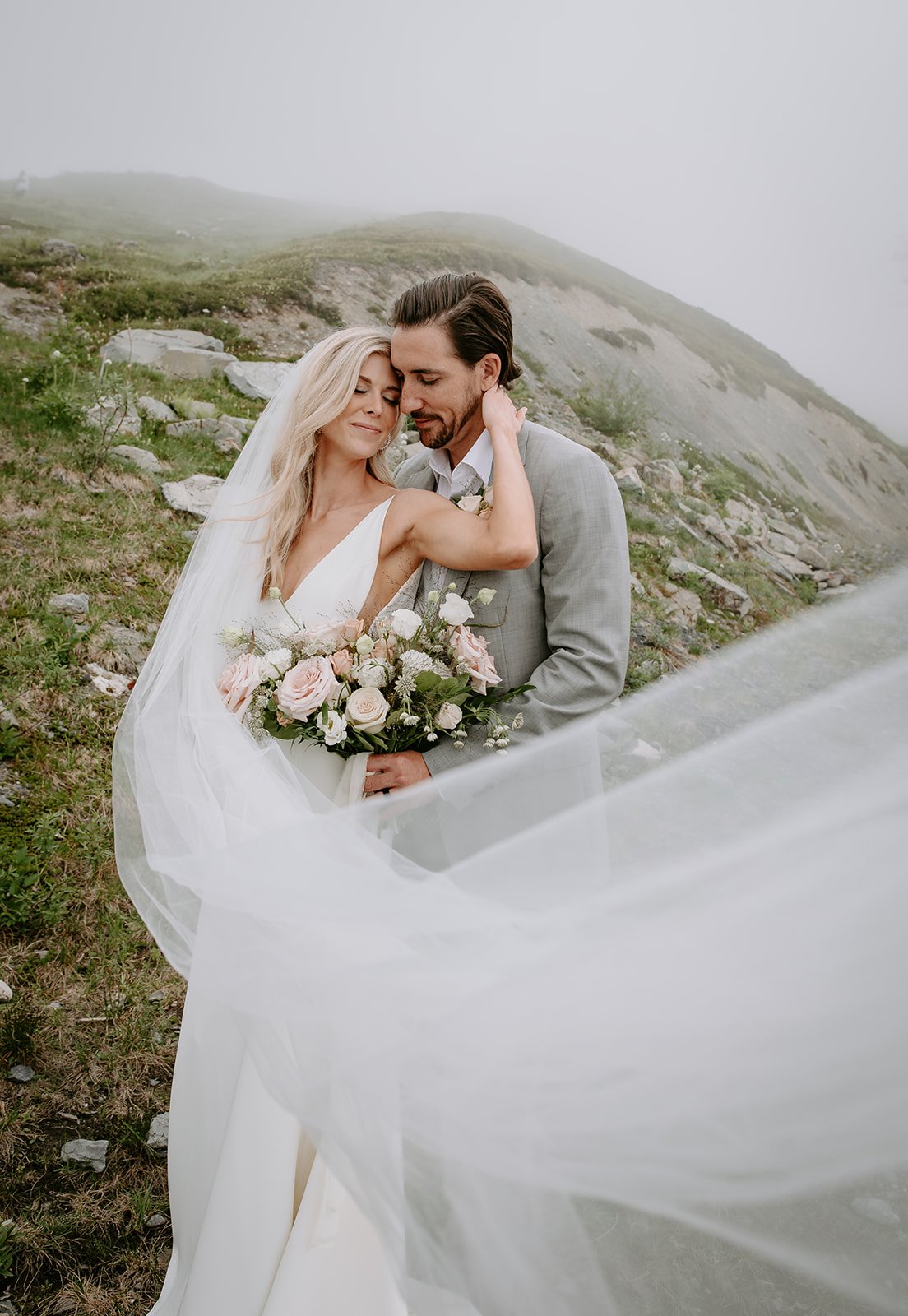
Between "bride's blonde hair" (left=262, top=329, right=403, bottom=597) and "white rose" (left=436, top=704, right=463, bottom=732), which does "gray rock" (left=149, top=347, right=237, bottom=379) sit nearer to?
"bride's blonde hair" (left=262, top=329, right=403, bottom=597)

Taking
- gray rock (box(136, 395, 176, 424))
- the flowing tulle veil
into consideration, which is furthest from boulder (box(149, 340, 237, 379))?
the flowing tulle veil

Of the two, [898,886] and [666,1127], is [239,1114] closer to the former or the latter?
[666,1127]

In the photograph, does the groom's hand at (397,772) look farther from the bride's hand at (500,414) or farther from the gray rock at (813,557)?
the gray rock at (813,557)

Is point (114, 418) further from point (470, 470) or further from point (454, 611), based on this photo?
point (454, 611)

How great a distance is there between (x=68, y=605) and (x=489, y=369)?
4.22 metres

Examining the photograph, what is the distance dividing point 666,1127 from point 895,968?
0.45m

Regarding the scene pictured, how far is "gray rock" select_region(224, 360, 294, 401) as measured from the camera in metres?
11.4

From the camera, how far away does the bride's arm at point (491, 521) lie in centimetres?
237

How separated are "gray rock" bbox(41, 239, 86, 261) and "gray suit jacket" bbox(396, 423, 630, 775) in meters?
17.2

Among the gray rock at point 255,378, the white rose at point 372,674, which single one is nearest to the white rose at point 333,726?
the white rose at point 372,674

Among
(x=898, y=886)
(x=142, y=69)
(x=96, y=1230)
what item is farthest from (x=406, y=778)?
(x=142, y=69)

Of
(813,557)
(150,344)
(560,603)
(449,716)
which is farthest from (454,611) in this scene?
(813,557)

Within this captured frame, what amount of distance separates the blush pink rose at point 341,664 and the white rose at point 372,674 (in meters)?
0.04

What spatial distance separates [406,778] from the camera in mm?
2268
